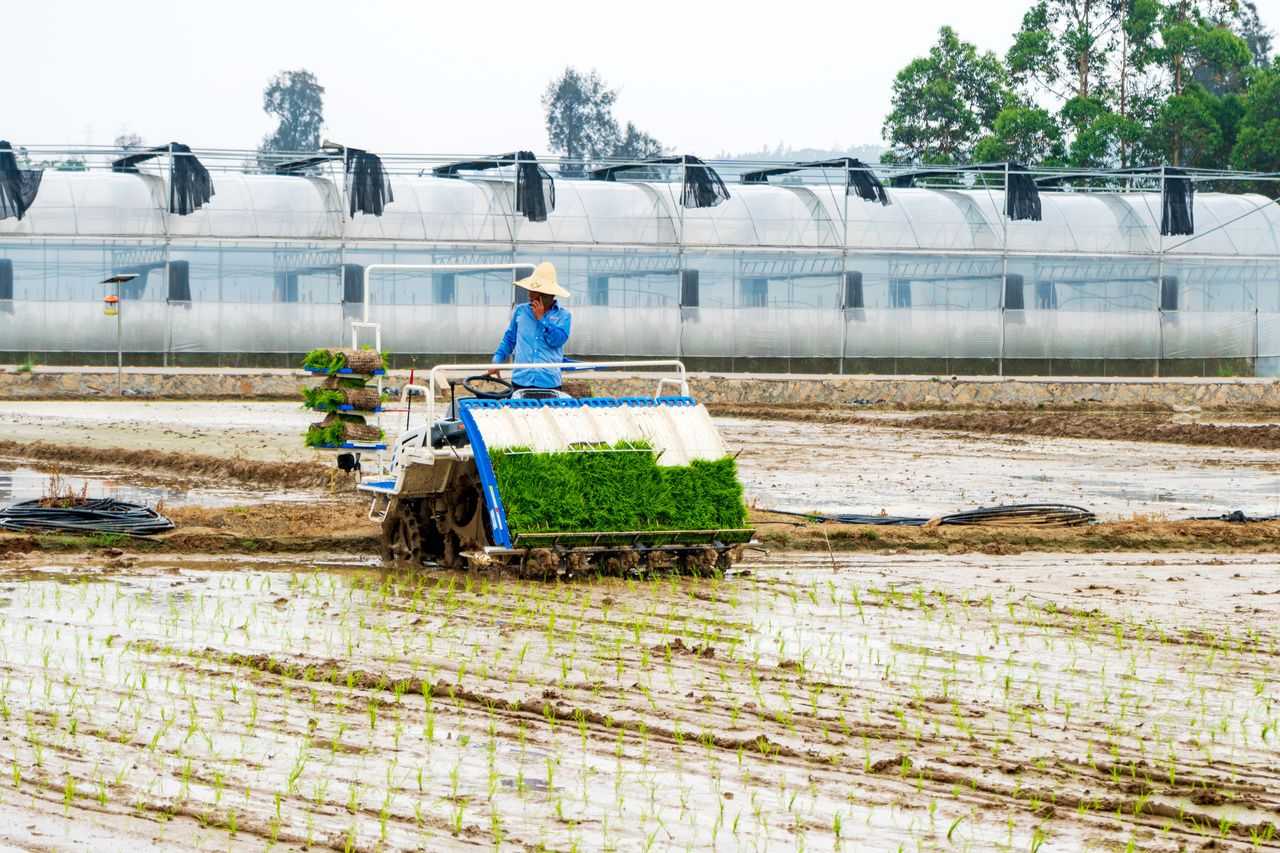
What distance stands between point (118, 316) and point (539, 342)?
83.1 ft

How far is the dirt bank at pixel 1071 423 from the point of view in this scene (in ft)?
90.2

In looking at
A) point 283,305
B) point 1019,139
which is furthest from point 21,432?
point 1019,139

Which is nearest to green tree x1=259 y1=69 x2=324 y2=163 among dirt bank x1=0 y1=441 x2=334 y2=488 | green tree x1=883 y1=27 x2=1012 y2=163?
green tree x1=883 y1=27 x2=1012 y2=163

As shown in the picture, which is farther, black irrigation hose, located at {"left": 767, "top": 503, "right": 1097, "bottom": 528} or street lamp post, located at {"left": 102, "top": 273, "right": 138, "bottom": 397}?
street lamp post, located at {"left": 102, "top": 273, "right": 138, "bottom": 397}

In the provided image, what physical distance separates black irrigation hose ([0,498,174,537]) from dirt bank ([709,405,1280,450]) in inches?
668

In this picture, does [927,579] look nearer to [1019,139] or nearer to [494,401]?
[494,401]

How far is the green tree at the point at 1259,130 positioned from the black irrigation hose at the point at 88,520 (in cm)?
5055

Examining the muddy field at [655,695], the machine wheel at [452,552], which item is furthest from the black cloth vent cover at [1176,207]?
the machine wheel at [452,552]

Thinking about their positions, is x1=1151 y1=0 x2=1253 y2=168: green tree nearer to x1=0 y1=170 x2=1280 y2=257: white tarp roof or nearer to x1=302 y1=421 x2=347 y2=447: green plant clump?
x1=0 y1=170 x2=1280 y2=257: white tarp roof

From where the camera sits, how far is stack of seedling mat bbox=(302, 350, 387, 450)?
2006 centimetres

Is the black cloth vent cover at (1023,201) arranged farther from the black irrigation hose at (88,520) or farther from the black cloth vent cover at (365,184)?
the black irrigation hose at (88,520)

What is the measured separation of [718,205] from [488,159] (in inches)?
207

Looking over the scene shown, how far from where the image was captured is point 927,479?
68.2 feet

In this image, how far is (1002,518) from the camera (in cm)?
1586
